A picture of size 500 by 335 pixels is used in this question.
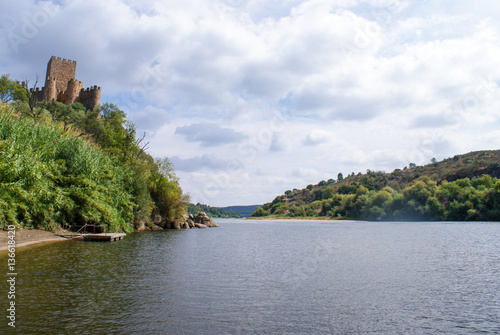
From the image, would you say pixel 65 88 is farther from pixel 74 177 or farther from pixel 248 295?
pixel 248 295

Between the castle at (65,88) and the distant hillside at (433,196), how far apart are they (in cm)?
9031

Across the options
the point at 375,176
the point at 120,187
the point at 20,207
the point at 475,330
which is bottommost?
the point at 475,330

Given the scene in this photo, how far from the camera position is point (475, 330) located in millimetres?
10234

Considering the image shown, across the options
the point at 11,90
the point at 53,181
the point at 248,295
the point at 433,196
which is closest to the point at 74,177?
the point at 53,181

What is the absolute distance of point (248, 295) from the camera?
45.2ft

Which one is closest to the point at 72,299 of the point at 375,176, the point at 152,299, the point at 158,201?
the point at 152,299

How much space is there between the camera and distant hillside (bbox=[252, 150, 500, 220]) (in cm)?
8862

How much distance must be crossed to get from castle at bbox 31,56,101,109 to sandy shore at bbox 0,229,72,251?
53.5m

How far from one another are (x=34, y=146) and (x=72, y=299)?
2429 cm

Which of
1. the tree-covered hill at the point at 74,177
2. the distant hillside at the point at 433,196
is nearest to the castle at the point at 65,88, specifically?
the tree-covered hill at the point at 74,177

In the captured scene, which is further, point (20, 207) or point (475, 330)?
point (20, 207)

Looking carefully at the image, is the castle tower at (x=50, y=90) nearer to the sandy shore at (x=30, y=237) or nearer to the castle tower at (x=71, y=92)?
the castle tower at (x=71, y=92)

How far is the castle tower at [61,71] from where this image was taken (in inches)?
3059

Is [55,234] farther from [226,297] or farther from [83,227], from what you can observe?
[226,297]
